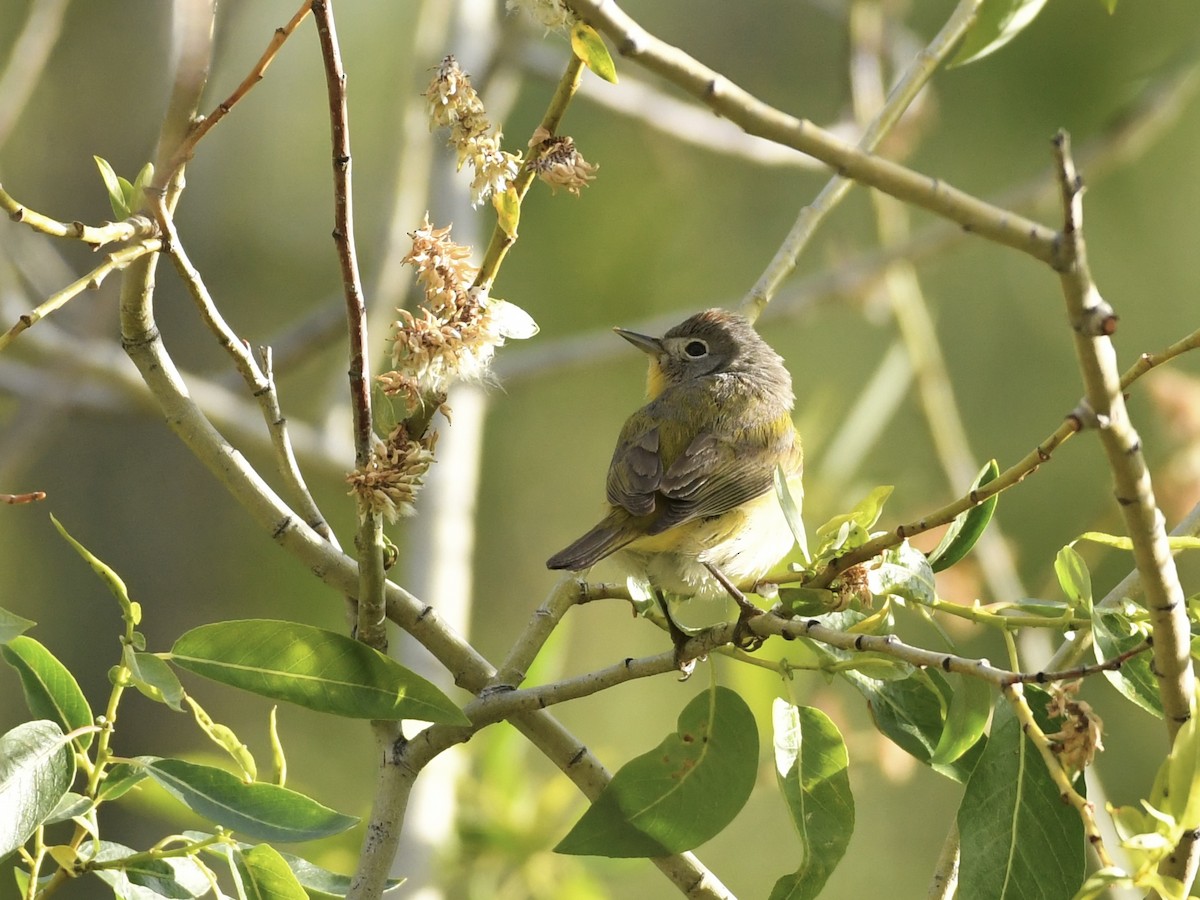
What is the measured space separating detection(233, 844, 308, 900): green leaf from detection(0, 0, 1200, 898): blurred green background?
3193mm

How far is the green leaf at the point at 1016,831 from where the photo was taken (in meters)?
1.52

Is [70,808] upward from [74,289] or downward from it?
downward

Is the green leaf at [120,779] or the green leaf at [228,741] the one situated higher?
the green leaf at [228,741]

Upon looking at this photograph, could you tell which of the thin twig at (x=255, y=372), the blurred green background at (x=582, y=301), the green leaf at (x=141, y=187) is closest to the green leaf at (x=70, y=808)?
the thin twig at (x=255, y=372)

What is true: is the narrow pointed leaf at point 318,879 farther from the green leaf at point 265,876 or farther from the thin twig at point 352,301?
the thin twig at point 352,301

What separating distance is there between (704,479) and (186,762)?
168 centimetres

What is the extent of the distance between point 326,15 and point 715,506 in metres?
1.78

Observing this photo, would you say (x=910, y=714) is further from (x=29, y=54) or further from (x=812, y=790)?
(x=29, y=54)

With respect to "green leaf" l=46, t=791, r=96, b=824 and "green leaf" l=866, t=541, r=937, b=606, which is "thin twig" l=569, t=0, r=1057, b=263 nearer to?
"green leaf" l=866, t=541, r=937, b=606

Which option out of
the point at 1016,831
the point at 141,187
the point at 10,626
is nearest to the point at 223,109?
the point at 141,187

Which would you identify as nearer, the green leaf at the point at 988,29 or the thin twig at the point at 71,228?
the green leaf at the point at 988,29

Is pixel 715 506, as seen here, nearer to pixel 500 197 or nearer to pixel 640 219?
pixel 500 197

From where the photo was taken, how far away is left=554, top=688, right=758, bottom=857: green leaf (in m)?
1.66

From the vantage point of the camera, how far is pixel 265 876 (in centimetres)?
152
